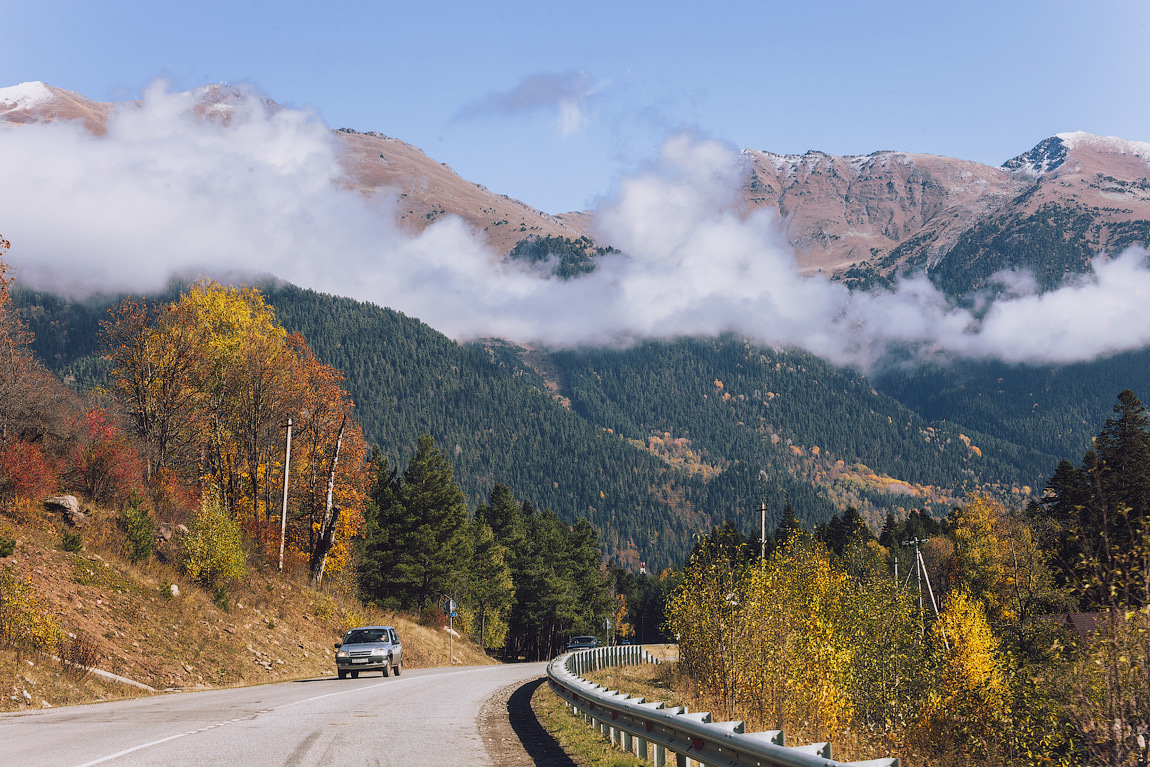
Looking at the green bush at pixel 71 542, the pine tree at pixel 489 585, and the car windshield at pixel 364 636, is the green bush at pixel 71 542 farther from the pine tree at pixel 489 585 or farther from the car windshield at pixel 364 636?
the pine tree at pixel 489 585

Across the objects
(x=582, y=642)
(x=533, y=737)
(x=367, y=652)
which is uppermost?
(x=533, y=737)

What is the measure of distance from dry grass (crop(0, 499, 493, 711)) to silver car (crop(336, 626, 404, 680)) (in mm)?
3416

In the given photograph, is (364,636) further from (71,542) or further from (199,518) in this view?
(71,542)

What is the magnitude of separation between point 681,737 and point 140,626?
2339 centimetres

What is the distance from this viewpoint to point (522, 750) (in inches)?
536

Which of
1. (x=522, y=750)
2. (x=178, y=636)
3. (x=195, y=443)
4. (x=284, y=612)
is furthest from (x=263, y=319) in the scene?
(x=522, y=750)

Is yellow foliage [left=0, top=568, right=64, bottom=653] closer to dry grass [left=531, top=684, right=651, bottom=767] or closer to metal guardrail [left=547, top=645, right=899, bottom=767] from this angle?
dry grass [left=531, top=684, right=651, bottom=767]

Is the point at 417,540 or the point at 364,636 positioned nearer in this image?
the point at 364,636

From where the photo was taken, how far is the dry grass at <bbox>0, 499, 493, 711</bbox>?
22.3 meters

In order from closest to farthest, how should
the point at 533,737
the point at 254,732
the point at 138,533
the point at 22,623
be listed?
the point at 254,732 → the point at 533,737 → the point at 22,623 → the point at 138,533

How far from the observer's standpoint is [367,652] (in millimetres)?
31312

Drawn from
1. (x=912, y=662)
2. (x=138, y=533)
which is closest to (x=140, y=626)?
(x=138, y=533)

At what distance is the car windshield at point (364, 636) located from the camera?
105 feet

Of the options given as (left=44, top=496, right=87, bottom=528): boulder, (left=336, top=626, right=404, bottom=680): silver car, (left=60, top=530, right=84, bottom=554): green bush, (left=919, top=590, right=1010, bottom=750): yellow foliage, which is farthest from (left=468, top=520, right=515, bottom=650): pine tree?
(left=919, top=590, right=1010, bottom=750): yellow foliage
